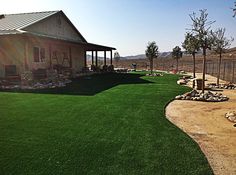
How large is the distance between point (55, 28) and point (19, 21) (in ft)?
11.1

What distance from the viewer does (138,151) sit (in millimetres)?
4199

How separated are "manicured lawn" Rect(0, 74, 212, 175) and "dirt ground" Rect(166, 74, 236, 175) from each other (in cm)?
24

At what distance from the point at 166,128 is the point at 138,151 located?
5.25 feet

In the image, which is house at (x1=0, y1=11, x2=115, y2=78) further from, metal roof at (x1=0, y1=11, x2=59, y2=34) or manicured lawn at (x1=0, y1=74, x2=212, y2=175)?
manicured lawn at (x1=0, y1=74, x2=212, y2=175)

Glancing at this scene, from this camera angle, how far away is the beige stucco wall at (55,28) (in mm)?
17595

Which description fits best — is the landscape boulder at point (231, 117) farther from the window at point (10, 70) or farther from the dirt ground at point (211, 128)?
the window at point (10, 70)

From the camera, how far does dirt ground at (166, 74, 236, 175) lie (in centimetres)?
393

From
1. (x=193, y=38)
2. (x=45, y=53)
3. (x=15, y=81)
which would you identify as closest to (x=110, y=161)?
(x=193, y=38)

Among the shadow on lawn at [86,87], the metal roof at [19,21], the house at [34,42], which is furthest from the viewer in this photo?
the metal roof at [19,21]

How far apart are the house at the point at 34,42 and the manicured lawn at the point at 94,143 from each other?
8417mm

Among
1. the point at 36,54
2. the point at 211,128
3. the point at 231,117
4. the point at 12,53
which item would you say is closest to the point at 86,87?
the point at 36,54

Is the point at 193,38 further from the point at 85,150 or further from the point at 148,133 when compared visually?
the point at 85,150

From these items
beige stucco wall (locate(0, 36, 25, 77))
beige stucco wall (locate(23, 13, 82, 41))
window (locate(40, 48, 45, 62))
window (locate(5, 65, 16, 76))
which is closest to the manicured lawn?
window (locate(5, 65, 16, 76))

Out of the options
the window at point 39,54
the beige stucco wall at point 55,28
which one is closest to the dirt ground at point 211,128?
the window at point 39,54
